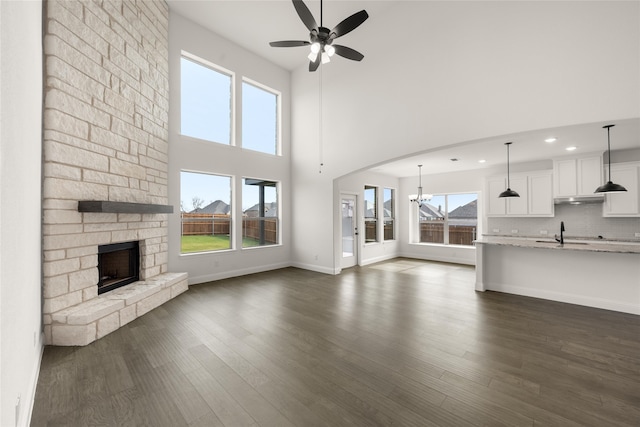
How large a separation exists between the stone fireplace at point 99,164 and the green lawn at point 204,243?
2.18 ft

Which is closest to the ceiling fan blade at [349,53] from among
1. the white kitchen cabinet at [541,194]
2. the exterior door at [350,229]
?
the exterior door at [350,229]

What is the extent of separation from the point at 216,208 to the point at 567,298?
22.5 feet

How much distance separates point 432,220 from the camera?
9000 millimetres

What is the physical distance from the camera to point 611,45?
308cm

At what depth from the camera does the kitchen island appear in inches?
150

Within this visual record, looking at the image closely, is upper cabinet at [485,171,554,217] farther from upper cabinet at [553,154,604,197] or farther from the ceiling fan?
the ceiling fan

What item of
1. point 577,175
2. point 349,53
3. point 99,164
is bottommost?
point 99,164

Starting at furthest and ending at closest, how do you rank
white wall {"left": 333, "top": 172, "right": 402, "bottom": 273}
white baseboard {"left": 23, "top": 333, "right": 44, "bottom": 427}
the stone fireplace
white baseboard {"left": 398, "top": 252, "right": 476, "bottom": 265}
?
white baseboard {"left": 398, "top": 252, "right": 476, "bottom": 265}, white wall {"left": 333, "top": 172, "right": 402, "bottom": 273}, the stone fireplace, white baseboard {"left": 23, "top": 333, "right": 44, "bottom": 427}

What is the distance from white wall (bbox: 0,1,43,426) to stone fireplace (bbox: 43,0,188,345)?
2.18 ft

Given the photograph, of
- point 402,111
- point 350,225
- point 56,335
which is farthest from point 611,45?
point 56,335

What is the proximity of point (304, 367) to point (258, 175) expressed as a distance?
199 inches

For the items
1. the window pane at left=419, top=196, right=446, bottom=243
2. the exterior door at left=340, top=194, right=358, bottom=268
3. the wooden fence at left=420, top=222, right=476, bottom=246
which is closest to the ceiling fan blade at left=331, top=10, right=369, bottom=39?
the exterior door at left=340, top=194, right=358, bottom=268

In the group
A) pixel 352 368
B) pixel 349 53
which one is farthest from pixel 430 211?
pixel 352 368

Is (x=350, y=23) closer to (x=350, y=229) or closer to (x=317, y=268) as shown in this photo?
(x=317, y=268)
